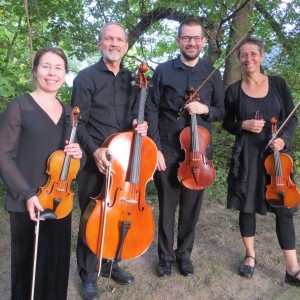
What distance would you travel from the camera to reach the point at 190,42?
2.61 metres

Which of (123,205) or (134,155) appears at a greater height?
(134,155)

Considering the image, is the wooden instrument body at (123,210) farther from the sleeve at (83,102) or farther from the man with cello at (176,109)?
the man with cello at (176,109)

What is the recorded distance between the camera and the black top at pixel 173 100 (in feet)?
8.82

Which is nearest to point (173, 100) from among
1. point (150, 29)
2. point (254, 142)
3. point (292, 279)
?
point (254, 142)

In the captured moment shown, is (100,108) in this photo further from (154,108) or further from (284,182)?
(284,182)

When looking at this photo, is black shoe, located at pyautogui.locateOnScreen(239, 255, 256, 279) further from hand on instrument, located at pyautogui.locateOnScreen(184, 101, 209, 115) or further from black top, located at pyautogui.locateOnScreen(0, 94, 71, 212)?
black top, located at pyautogui.locateOnScreen(0, 94, 71, 212)

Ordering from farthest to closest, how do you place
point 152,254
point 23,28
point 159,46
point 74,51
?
1. point 159,46
2. point 74,51
3. point 23,28
4. point 152,254

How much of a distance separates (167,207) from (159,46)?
Answer: 454cm

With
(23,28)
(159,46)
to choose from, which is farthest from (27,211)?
(159,46)

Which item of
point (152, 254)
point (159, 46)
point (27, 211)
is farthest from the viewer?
point (159, 46)

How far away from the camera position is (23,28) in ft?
16.8

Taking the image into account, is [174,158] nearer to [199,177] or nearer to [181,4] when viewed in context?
[199,177]

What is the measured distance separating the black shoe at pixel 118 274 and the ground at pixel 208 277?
0.13 ft

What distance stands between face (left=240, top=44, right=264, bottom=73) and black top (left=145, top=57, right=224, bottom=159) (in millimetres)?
221
